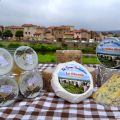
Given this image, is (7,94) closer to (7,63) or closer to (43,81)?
(7,63)

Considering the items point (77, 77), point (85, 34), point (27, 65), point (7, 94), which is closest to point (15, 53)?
point (27, 65)

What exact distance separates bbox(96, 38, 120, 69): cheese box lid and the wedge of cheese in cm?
17

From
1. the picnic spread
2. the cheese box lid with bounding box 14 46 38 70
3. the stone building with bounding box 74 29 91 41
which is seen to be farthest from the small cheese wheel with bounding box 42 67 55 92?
the stone building with bounding box 74 29 91 41

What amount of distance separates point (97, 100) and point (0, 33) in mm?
4029

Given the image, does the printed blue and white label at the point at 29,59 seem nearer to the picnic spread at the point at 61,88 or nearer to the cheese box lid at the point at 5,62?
the picnic spread at the point at 61,88

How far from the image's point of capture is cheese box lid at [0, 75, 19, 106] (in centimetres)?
124

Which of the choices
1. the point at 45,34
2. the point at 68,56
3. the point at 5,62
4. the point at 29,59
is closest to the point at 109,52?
the point at 68,56

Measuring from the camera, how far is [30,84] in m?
1.37

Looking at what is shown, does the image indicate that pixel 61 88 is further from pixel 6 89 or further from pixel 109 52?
pixel 109 52

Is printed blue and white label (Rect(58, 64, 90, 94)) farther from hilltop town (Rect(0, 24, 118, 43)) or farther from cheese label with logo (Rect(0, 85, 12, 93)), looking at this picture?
hilltop town (Rect(0, 24, 118, 43))

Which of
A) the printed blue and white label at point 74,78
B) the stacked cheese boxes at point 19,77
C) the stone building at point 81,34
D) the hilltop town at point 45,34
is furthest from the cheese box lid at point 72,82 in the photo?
the stone building at point 81,34

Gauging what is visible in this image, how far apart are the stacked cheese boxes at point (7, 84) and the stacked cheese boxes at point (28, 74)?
0.06 metres

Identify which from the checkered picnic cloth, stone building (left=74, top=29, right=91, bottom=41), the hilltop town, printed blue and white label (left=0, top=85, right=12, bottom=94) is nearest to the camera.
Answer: the checkered picnic cloth

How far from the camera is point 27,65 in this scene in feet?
4.52
